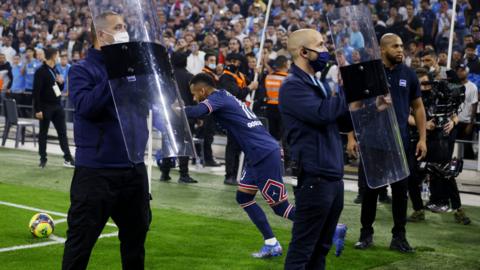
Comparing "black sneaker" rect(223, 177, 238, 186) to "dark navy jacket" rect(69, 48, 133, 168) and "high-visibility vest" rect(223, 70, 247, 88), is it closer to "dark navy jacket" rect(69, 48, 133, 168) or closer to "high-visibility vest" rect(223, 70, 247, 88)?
"high-visibility vest" rect(223, 70, 247, 88)

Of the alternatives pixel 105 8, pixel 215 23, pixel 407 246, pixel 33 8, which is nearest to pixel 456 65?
pixel 407 246

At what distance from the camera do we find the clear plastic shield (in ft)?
15.9

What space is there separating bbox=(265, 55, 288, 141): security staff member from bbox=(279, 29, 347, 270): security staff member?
27.9ft

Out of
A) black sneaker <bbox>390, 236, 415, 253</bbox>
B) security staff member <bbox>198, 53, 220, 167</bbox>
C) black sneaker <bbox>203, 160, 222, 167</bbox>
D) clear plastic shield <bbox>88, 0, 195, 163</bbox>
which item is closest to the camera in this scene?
clear plastic shield <bbox>88, 0, 195, 163</bbox>

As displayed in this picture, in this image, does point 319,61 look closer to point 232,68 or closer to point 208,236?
point 208,236

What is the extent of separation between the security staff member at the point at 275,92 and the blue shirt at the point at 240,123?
227 inches

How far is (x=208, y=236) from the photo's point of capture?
8797mm

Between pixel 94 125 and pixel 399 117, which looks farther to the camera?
pixel 399 117

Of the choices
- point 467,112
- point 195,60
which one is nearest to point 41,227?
point 467,112

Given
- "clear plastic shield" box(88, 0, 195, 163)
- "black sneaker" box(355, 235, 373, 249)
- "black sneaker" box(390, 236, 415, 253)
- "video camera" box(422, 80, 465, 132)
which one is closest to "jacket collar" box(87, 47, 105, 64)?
"clear plastic shield" box(88, 0, 195, 163)

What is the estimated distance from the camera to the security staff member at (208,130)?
14.9 meters

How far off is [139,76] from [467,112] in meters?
10.3

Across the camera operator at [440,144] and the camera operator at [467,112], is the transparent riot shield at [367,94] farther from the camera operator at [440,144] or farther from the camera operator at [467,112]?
the camera operator at [467,112]

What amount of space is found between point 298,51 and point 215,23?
1690 cm
